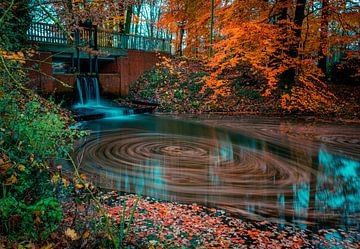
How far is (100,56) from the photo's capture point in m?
17.8

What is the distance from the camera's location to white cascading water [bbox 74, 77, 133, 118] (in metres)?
15.4

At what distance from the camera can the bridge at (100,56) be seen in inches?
576

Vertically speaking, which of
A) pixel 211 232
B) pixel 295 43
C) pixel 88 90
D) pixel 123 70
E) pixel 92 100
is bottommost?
pixel 211 232

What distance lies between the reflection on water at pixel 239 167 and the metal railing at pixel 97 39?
13.8 feet

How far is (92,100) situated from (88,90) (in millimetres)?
554

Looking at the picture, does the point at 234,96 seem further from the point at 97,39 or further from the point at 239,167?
the point at 239,167

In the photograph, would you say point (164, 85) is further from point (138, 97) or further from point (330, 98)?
point (330, 98)

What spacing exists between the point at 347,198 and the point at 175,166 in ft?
12.2

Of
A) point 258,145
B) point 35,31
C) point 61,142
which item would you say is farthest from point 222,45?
point 61,142

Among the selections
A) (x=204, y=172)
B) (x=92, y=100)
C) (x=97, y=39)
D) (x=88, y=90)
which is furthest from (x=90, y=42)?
(x=204, y=172)

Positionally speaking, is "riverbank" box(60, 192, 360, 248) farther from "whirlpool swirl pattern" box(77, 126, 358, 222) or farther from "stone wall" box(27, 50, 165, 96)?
"stone wall" box(27, 50, 165, 96)

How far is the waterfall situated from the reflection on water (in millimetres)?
4020

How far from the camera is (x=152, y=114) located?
53.0ft

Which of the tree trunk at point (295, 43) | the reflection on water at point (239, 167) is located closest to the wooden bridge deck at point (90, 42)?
the reflection on water at point (239, 167)
